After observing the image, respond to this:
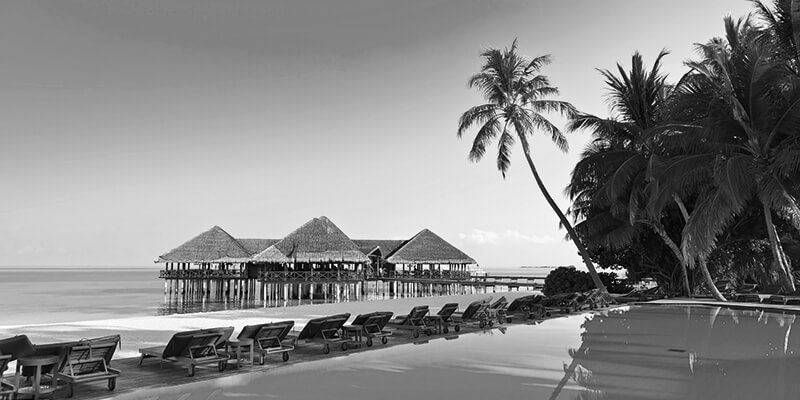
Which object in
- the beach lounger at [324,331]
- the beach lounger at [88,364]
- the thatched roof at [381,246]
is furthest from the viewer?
the thatched roof at [381,246]

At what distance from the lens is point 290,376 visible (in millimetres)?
6484

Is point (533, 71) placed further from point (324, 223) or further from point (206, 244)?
point (206, 244)

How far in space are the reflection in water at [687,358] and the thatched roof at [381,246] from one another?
3480cm

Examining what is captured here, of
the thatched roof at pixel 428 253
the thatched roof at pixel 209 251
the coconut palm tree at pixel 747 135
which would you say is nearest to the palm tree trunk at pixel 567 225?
the coconut palm tree at pixel 747 135

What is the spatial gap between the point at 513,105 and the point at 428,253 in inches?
886

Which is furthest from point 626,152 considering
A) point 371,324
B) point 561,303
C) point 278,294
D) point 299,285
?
point 278,294

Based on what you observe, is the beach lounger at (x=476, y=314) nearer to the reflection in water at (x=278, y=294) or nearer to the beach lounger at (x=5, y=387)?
the beach lounger at (x=5, y=387)

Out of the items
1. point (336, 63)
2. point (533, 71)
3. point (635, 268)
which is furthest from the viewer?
point (336, 63)

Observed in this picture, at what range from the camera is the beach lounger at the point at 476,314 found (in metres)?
11.4

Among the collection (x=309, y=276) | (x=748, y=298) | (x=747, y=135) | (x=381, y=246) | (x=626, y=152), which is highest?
(x=626, y=152)

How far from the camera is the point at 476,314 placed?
38.1 ft

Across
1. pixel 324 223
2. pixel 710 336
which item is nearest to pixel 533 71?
pixel 710 336

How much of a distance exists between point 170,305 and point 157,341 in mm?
26255

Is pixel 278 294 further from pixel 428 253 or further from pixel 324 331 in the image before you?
pixel 324 331
